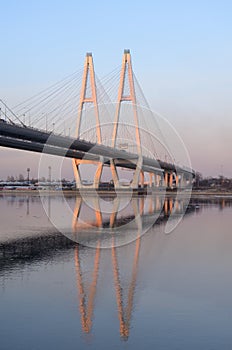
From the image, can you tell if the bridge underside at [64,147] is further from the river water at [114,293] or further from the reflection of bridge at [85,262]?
the river water at [114,293]

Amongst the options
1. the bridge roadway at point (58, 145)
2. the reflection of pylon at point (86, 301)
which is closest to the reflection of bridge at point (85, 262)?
the reflection of pylon at point (86, 301)

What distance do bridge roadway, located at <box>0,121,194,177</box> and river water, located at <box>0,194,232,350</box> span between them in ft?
46.1

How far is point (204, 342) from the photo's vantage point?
5664 millimetres

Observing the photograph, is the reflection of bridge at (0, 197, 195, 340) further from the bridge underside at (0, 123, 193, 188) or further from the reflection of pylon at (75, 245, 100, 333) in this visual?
the bridge underside at (0, 123, 193, 188)

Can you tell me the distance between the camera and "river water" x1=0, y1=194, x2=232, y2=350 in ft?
19.0

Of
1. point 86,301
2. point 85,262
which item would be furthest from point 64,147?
Answer: point 86,301

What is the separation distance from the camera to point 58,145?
112 ft

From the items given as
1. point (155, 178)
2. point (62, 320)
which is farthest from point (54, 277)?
point (155, 178)

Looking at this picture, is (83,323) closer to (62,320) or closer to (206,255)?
(62,320)

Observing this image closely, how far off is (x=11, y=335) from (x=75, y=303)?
61.1 inches

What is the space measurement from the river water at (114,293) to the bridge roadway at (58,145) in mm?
14042

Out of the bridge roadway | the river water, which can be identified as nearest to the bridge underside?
the bridge roadway

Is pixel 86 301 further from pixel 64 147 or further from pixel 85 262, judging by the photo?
pixel 64 147

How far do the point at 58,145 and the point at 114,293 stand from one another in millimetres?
27051
